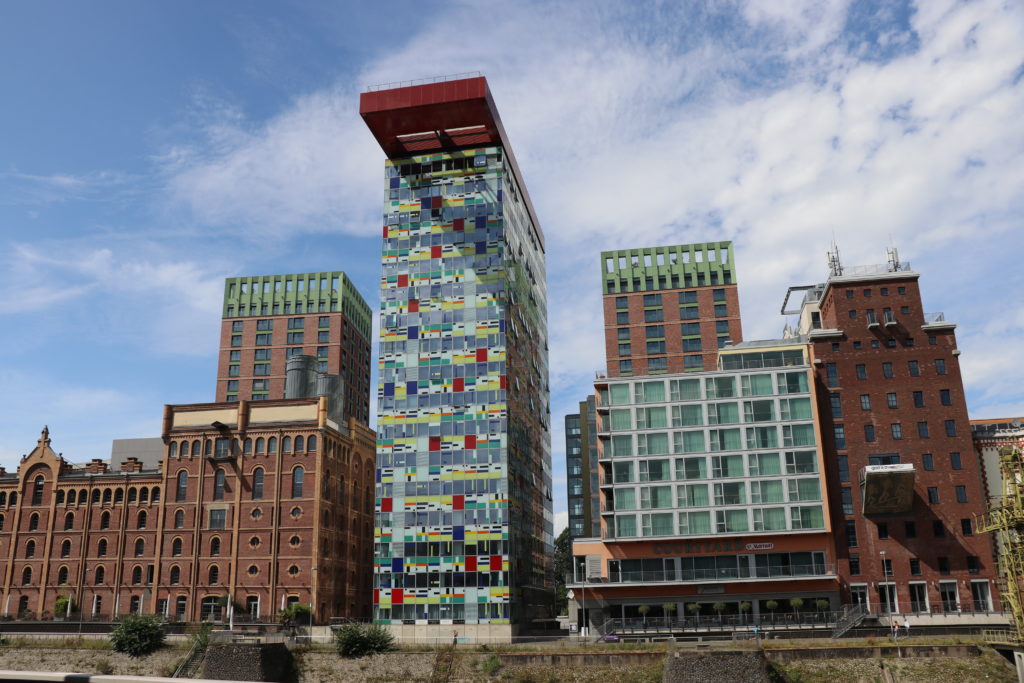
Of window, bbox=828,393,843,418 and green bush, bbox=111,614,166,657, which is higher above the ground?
window, bbox=828,393,843,418

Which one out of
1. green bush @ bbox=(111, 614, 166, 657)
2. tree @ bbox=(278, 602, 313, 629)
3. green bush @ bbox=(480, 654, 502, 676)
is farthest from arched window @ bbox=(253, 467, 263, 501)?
green bush @ bbox=(480, 654, 502, 676)

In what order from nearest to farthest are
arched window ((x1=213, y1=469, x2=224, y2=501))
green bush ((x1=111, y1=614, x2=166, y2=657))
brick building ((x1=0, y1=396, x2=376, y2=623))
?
green bush ((x1=111, y1=614, x2=166, y2=657)) < brick building ((x1=0, y1=396, x2=376, y2=623)) < arched window ((x1=213, y1=469, x2=224, y2=501))

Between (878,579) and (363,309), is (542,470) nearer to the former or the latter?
(878,579)

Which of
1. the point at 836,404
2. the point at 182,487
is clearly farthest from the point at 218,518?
the point at 836,404

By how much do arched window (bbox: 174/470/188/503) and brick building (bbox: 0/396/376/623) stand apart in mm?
117

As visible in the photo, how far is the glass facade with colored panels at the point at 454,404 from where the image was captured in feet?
315

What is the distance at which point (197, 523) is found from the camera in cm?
9994

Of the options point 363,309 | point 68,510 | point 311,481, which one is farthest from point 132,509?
point 363,309

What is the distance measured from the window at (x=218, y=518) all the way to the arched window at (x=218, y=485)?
1487 mm

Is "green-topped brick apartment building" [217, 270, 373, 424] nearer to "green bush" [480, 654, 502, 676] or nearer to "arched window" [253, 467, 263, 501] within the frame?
"arched window" [253, 467, 263, 501]

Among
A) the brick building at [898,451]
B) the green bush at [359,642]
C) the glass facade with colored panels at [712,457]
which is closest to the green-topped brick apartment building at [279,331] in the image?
the glass facade with colored panels at [712,457]

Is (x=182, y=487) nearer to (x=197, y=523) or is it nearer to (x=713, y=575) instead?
(x=197, y=523)

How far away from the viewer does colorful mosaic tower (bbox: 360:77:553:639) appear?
95.9m

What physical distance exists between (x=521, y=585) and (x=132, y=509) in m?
46.3
